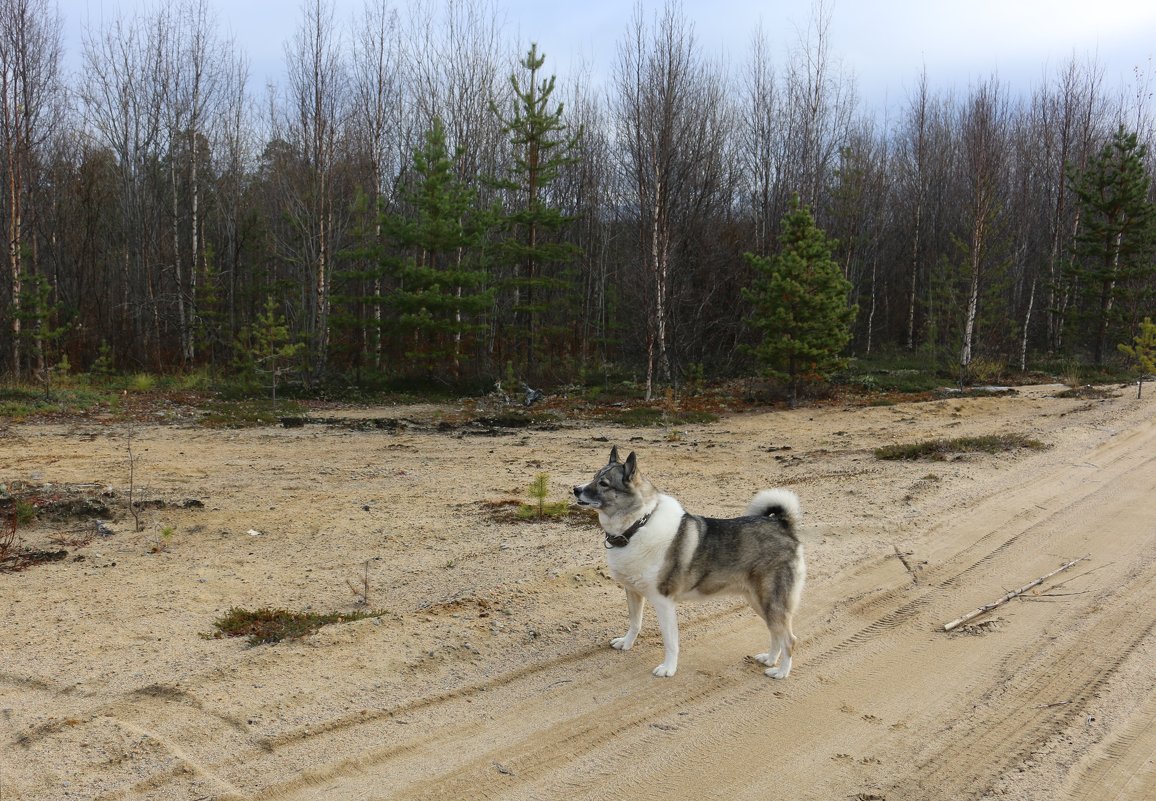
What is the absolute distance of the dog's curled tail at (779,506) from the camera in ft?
17.2

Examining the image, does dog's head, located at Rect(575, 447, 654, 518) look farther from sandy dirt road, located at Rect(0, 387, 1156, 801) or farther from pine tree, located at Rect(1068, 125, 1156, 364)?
pine tree, located at Rect(1068, 125, 1156, 364)

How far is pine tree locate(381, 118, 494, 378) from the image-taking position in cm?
2323

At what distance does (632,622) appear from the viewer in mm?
5535

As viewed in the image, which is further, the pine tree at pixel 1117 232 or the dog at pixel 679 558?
the pine tree at pixel 1117 232

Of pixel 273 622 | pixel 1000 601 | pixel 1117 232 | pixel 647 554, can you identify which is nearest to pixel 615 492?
pixel 647 554

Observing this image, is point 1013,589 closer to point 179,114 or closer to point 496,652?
point 496,652

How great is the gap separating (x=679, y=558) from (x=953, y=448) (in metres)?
9.08

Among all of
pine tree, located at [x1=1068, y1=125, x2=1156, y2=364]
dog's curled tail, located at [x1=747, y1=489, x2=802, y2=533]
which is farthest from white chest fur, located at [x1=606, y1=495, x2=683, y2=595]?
pine tree, located at [x1=1068, y1=125, x2=1156, y2=364]

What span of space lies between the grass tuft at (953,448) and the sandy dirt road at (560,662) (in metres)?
1.66

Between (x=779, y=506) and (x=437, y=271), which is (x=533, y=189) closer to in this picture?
(x=437, y=271)

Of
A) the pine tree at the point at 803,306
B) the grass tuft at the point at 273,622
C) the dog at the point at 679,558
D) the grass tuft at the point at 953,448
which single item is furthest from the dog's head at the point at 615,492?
the pine tree at the point at 803,306

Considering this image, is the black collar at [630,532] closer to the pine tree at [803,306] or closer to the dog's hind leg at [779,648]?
the dog's hind leg at [779,648]

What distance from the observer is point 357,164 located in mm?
32844

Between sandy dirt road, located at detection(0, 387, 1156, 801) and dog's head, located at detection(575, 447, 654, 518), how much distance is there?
3.77 ft
